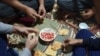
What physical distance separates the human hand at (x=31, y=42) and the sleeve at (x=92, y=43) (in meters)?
0.34

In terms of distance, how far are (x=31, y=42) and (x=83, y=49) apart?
1.18 ft

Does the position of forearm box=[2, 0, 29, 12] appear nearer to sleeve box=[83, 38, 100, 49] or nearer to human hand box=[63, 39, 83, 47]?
human hand box=[63, 39, 83, 47]

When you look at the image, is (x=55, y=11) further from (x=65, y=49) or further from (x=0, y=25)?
(x=0, y=25)

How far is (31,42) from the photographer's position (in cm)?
179

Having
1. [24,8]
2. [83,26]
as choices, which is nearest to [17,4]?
[24,8]

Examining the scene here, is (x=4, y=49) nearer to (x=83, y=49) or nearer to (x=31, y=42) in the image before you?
(x=31, y=42)

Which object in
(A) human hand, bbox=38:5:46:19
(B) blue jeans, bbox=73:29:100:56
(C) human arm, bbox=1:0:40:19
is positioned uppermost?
(C) human arm, bbox=1:0:40:19

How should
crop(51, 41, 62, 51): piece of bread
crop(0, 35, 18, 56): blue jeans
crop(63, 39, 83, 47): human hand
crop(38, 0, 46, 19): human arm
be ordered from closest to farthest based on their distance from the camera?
crop(0, 35, 18, 56): blue jeans → crop(63, 39, 83, 47): human hand → crop(51, 41, 62, 51): piece of bread → crop(38, 0, 46, 19): human arm

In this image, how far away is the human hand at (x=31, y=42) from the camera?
178 cm

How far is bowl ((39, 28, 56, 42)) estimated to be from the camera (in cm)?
198

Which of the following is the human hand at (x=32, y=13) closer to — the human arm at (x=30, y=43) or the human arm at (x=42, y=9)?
the human arm at (x=42, y=9)

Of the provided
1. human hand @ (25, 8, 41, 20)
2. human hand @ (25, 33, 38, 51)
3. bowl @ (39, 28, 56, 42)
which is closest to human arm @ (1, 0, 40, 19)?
human hand @ (25, 8, 41, 20)

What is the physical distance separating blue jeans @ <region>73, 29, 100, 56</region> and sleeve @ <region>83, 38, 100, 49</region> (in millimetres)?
24

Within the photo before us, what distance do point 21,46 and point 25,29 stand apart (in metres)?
0.18
